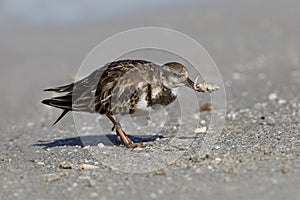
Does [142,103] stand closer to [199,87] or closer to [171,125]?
[199,87]

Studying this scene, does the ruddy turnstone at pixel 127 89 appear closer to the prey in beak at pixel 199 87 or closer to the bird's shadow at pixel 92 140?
the prey in beak at pixel 199 87

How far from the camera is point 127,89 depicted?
605 cm

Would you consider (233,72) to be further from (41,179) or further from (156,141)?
(41,179)

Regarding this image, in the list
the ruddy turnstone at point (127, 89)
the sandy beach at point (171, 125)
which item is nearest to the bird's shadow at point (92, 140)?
the sandy beach at point (171, 125)

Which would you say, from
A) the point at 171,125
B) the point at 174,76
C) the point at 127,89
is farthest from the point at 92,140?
the point at 174,76

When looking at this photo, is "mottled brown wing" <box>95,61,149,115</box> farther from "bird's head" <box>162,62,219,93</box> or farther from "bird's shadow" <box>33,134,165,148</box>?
"bird's shadow" <box>33,134,165,148</box>

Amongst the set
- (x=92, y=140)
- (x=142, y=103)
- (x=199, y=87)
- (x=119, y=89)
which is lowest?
(x=92, y=140)

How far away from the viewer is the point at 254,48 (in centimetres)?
1273

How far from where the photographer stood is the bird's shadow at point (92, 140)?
22.4ft

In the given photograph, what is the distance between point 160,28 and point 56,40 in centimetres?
267

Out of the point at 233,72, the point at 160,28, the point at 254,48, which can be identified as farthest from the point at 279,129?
the point at 160,28

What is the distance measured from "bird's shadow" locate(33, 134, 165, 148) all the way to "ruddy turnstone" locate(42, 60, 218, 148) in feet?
1.88

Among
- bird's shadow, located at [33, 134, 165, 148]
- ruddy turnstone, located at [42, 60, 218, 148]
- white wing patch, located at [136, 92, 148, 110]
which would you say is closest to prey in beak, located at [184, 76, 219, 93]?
ruddy turnstone, located at [42, 60, 218, 148]

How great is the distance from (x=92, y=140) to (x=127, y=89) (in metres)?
1.21
